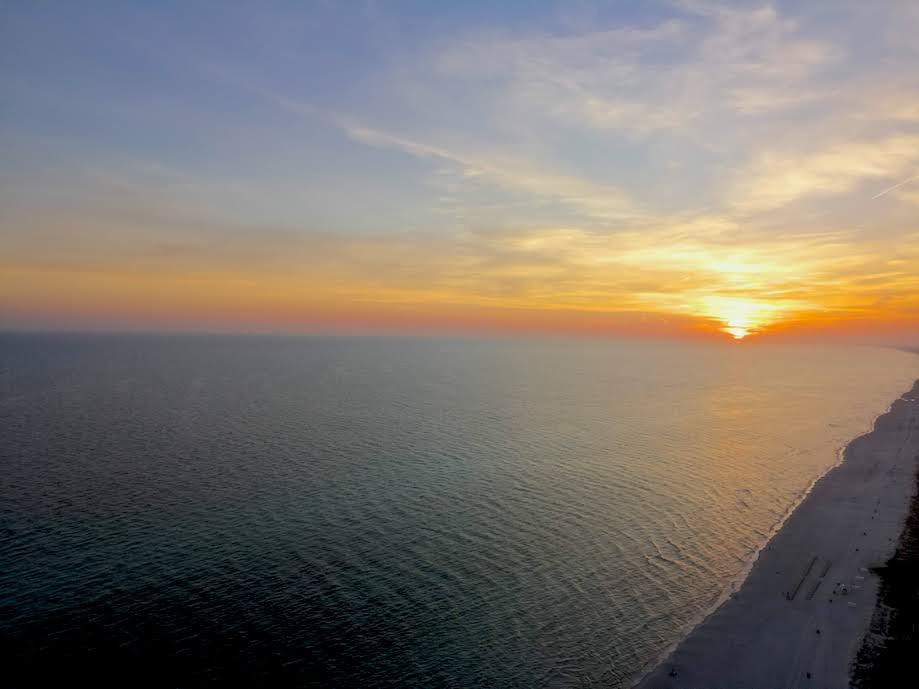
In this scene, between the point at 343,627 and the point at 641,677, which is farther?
the point at 343,627

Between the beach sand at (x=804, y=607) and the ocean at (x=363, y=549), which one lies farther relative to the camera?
the beach sand at (x=804, y=607)

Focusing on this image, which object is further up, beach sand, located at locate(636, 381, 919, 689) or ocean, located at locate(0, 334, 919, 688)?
ocean, located at locate(0, 334, 919, 688)

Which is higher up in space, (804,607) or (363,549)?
(363,549)

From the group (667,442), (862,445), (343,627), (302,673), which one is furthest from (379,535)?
(862,445)

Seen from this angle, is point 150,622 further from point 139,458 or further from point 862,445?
point 862,445

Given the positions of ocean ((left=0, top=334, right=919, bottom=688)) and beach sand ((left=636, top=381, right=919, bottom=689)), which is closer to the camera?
ocean ((left=0, top=334, right=919, bottom=688))

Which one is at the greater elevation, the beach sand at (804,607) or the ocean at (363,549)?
the ocean at (363,549)

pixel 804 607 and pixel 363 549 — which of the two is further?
pixel 363 549

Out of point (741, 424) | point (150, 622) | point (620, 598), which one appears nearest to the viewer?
point (150, 622)
